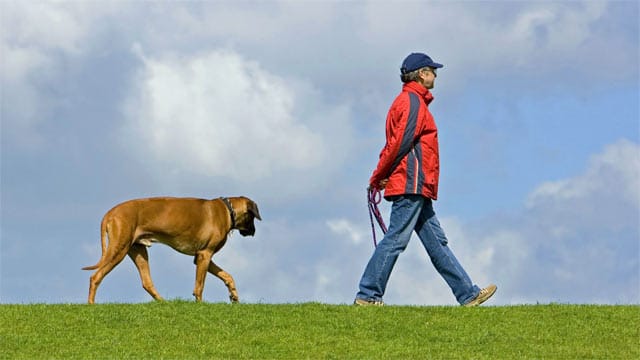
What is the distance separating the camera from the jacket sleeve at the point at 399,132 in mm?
12438

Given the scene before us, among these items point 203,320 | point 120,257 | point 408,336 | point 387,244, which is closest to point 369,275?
point 387,244

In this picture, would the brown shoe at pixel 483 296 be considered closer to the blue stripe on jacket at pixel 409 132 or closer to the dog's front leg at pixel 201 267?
the blue stripe on jacket at pixel 409 132

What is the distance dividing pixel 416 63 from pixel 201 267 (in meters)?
4.29

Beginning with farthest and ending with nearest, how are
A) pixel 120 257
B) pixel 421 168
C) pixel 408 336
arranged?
pixel 120 257
pixel 421 168
pixel 408 336

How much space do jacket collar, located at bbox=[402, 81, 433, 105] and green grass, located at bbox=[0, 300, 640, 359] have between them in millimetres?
2594

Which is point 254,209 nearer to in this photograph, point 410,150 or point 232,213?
point 232,213

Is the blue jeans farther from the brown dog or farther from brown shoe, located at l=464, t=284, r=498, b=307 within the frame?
the brown dog

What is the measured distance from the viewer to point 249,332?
11.9m

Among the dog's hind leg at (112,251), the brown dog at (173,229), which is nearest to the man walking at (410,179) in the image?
the brown dog at (173,229)

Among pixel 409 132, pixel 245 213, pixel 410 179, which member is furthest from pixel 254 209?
pixel 409 132

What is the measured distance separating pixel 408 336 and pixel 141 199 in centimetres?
474

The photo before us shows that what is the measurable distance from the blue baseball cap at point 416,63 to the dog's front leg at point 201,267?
3975 mm

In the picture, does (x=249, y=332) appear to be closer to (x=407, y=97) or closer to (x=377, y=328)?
(x=377, y=328)

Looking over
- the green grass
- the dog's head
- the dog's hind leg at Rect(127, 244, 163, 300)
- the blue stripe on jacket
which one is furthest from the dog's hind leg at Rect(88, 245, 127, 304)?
the blue stripe on jacket
